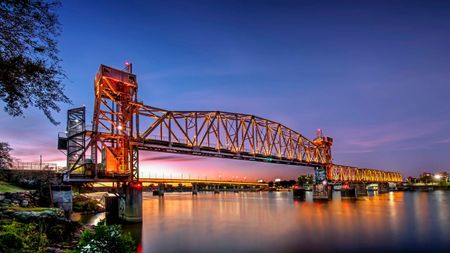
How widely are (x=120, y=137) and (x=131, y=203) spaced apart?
10839mm

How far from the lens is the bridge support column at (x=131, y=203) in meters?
46.3

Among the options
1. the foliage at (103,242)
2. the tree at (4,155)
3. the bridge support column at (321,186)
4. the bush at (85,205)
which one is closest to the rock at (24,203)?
the tree at (4,155)

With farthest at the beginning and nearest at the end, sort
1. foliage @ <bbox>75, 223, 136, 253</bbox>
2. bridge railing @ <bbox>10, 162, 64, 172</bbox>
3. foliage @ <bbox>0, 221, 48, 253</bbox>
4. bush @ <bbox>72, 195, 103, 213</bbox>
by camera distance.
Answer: bush @ <bbox>72, 195, 103, 213</bbox> → bridge railing @ <bbox>10, 162, 64, 172</bbox> → foliage @ <bbox>0, 221, 48, 253</bbox> → foliage @ <bbox>75, 223, 136, 253</bbox>

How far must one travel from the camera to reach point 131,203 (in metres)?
46.7

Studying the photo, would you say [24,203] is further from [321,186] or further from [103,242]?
[321,186]

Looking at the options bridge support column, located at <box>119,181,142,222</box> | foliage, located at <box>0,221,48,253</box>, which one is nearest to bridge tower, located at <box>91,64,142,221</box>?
bridge support column, located at <box>119,181,142,222</box>

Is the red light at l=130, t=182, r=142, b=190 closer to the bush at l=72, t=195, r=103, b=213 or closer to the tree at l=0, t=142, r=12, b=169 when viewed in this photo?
the bush at l=72, t=195, r=103, b=213

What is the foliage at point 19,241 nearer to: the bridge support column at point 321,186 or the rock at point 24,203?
the rock at point 24,203

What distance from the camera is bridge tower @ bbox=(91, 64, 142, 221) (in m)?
47.3

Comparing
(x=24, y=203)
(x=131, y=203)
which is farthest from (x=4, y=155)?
(x=131, y=203)

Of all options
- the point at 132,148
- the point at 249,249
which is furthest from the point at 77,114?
the point at 249,249

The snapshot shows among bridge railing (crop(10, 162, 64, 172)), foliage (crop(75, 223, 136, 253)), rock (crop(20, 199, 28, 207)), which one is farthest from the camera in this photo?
bridge railing (crop(10, 162, 64, 172))

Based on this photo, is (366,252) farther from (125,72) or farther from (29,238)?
(125,72)

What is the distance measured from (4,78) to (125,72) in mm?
41790
